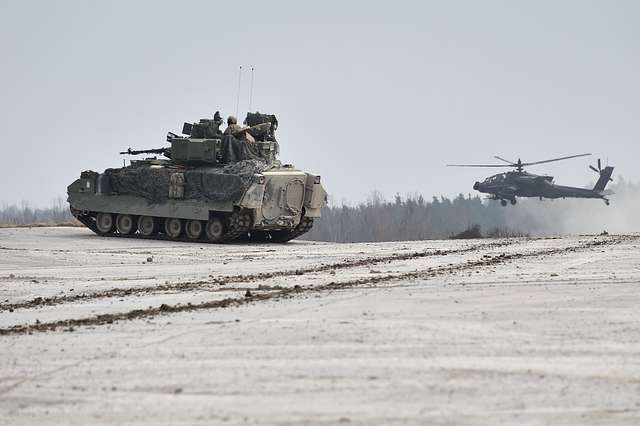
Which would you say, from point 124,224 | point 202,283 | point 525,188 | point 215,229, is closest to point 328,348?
point 202,283

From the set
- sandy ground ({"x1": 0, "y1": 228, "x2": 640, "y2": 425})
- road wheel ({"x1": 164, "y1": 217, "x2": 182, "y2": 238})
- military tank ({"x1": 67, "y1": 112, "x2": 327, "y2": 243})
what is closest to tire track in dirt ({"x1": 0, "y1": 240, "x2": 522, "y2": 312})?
sandy ground ({"x1": 0, "y1": 228, "x2": 640, "y2": 425})

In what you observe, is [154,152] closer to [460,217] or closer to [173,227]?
[173,227]

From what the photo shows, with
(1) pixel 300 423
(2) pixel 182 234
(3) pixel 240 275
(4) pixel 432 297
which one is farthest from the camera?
(2) pixel 182 234

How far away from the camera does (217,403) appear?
8.09m

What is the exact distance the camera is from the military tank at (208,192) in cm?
3114

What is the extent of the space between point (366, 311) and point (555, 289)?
3.24 m

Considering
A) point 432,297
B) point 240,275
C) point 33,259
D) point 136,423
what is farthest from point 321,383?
point 33,259

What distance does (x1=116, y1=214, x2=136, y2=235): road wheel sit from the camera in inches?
1306

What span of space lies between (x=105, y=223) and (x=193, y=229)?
9.80 feet

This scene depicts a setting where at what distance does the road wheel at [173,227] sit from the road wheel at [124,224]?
1.25m

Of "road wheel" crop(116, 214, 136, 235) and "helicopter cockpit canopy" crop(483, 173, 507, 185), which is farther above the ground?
"helicopter cockpit canopy" crop(483, 173, 507, 185)

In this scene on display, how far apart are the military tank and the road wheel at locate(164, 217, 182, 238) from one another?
0.02 meters

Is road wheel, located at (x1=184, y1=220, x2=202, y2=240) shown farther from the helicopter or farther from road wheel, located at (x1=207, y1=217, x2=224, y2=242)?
the helicopter

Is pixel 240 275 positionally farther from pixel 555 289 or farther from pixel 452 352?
pixel 452 352
